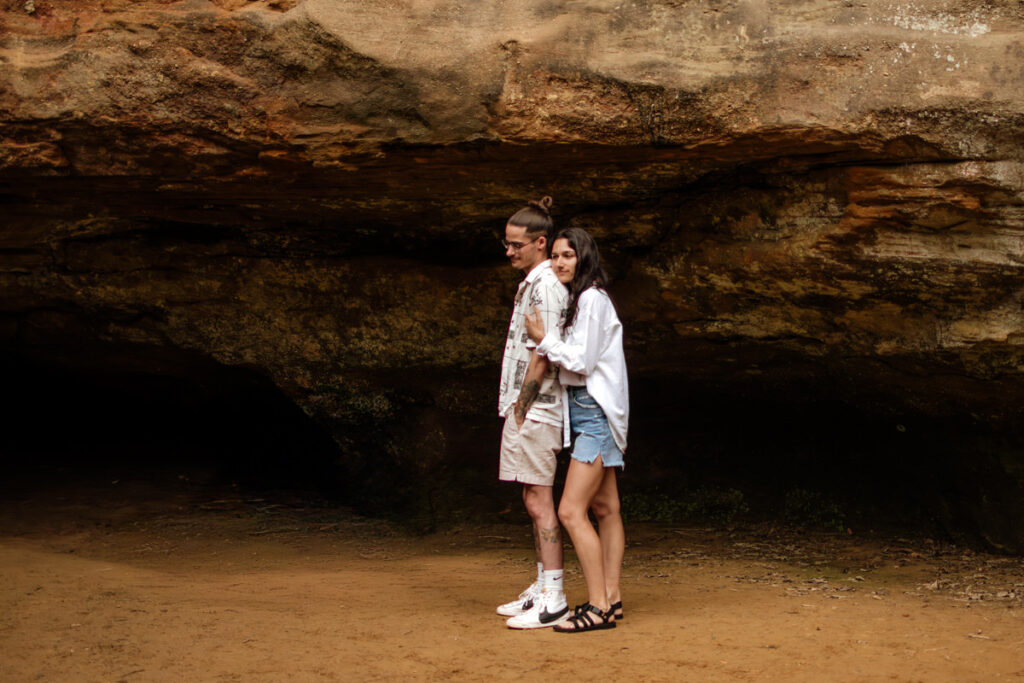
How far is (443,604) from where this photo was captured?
14.9 ft

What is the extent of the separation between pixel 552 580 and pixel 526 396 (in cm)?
76

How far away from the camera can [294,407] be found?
7672 millimetres

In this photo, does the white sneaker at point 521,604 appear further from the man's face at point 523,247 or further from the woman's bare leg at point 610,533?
the man's face at point 523,247

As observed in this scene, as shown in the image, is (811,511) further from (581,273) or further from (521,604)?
(581,273)

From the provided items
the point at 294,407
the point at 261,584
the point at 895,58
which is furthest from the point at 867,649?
the point at 294,407

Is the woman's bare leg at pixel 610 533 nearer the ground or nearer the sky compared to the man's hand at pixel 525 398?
nearer the ground

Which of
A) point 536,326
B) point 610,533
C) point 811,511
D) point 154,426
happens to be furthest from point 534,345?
point 154,426

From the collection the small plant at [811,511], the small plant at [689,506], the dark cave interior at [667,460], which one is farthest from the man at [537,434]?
the small plant at [811,511]

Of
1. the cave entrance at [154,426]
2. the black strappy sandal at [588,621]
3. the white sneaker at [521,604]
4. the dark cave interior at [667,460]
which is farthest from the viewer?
the cave entrance at [154,426]

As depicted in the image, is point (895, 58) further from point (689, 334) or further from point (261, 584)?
point (261, 584)

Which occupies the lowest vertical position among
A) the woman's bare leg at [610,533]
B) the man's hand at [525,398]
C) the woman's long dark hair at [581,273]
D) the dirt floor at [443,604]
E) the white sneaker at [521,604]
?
the dirt floor at [443,604]

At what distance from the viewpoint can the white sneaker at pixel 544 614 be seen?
410 cm

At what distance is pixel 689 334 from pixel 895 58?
1.91 metres

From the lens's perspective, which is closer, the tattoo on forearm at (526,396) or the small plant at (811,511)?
the tattoo on forearm at (526,396)
